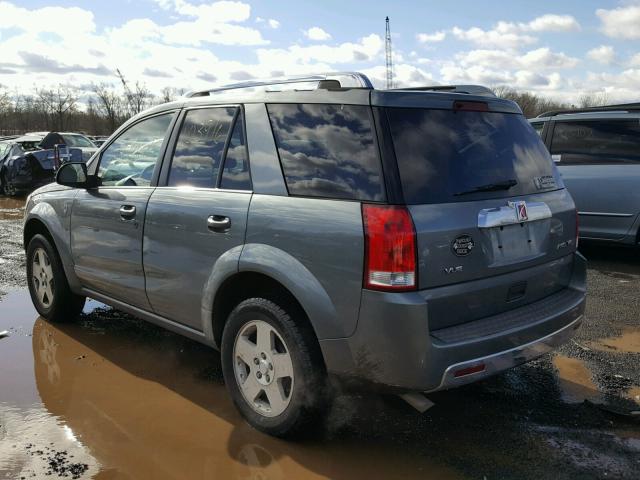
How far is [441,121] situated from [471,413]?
1.77 m

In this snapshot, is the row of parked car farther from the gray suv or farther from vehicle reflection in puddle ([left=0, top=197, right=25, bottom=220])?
the gray suv

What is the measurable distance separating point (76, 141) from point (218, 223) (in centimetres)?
1567

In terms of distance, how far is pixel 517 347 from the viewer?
2.91 m

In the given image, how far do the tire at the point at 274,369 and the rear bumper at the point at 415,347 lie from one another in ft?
0.48

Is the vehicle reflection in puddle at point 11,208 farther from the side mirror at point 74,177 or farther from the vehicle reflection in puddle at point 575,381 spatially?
the vehicle reflection in puddle at point 575,381

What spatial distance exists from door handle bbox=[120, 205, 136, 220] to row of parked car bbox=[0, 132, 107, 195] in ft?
40.5

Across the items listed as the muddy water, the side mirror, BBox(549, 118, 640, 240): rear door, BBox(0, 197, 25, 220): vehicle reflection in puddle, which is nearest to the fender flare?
the side mirror

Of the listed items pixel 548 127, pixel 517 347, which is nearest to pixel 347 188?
pixel 517 347

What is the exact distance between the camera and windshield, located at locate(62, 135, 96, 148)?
16844 millimetres

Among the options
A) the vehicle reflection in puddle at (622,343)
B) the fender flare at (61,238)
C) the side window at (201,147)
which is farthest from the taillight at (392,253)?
the fender flare at (61,238)

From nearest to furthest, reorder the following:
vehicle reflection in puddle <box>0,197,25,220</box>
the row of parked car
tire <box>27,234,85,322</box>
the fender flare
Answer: the fender flare → tire <box>27,234,85,322</box> → vehicle reflection in puddle <box>0,197,25,220</box> → the row of parked car

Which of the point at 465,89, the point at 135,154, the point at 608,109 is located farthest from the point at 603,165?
the point at 135,154

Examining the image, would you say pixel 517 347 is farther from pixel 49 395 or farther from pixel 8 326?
pixel 8 326

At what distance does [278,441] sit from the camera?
3.19 metres
